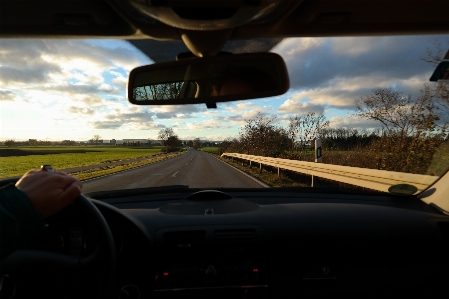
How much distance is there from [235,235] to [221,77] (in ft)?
4.24

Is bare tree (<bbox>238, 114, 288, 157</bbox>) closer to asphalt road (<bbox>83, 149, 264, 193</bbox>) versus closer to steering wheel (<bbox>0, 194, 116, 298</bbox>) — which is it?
asphalt road (<bbox>83, 149, 264, 193</bbox>)

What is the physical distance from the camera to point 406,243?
3.31 meters

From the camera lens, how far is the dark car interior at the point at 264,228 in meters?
2.91

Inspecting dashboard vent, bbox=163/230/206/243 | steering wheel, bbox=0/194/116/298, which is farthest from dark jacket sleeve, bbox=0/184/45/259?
dashboard vent, bbox=163/230/206/243

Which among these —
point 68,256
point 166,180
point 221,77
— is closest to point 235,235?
point 221,77

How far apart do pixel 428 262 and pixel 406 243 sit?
286 mm

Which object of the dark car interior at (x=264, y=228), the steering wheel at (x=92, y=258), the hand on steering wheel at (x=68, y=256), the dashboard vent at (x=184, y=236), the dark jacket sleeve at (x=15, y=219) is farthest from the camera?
the dashboard vent at (x=184, y=236)

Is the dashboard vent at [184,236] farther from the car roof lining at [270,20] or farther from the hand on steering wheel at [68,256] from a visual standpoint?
A: the car roof lining at [270,20]

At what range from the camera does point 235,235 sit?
3.12 metres

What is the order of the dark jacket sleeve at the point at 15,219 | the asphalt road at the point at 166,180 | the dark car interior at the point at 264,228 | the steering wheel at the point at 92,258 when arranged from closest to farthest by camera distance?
the dark jacket sleeve at the point at 15,219 → the steering wheel at the point at 92,258 → the dark car interior at the point at 264,228 → the asphalt road at the point at 166,180

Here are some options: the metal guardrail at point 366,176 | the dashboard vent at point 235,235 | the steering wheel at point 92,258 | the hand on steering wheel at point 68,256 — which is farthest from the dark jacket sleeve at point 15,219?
the metal guardrail at point 366,176

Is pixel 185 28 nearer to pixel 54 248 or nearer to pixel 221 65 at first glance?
pixel 221 65

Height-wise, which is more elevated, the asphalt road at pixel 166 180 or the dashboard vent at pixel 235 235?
the dashboard vent at pixel 235 235

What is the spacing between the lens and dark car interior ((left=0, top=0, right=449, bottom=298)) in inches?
114
